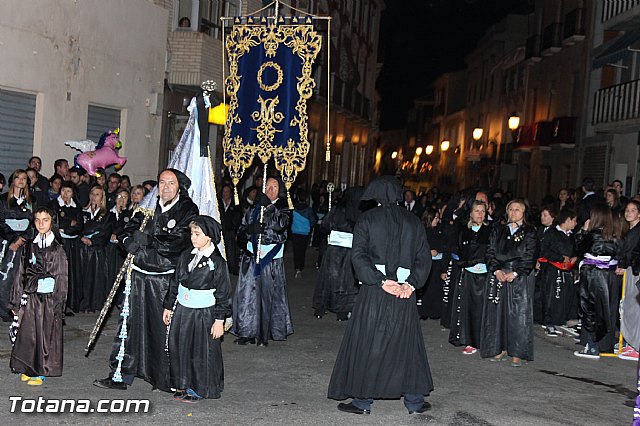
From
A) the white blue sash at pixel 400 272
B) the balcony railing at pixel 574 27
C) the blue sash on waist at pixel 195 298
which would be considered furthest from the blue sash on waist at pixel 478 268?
the balcony railing at pixel 574 27

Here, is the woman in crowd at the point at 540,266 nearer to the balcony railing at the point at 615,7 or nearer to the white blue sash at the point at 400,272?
the white blue sash at the point at 400,272

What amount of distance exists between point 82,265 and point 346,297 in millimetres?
3828

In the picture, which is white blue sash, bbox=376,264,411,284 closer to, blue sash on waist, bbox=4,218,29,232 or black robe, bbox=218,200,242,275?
blue sash on waist, bbox=4,218,29,232

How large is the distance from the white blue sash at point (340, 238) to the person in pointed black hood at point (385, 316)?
5478 mm

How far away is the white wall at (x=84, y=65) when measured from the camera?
15.4 m

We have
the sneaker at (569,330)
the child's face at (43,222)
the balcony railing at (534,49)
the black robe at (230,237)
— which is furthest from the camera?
the balcony railing at (534,49)

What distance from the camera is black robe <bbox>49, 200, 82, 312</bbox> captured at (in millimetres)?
11625

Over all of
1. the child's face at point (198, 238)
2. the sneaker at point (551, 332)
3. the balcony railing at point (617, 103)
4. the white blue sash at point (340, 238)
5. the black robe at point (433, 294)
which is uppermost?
the balcony railing at point (617, 103)

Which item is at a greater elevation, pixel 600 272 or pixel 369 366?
pixel 600 272

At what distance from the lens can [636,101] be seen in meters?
25.4

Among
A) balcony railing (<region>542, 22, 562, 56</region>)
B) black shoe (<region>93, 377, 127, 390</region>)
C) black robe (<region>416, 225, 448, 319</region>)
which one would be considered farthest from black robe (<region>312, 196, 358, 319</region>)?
balcony railing (<region>542, 22, 562, 56</region>)

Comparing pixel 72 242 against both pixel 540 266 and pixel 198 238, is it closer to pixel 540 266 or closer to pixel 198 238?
pixel 198 238

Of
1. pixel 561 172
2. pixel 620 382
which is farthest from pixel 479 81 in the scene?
pixel 620 382

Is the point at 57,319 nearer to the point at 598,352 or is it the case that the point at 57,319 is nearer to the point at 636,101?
the point at 598,352
